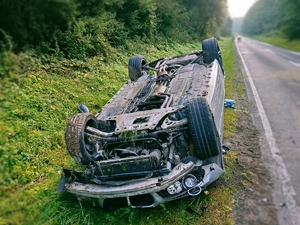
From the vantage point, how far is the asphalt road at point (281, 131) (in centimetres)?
322

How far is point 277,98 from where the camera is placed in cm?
694

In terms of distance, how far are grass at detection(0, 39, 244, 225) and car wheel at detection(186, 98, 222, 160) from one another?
530mm

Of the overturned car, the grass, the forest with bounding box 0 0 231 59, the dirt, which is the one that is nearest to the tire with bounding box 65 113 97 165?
the overturned car

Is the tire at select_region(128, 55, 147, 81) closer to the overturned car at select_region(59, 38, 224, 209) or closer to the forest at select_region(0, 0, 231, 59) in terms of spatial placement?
the forest at select_region(0, 0, 231, 59)

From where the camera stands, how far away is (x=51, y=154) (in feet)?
15.6

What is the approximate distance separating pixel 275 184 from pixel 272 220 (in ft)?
2.22

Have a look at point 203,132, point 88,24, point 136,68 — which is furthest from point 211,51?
point 88,24

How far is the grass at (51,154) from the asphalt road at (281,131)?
51 cm

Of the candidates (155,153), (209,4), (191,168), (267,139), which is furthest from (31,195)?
(209,4)

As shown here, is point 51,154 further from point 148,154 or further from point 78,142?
point 148,154

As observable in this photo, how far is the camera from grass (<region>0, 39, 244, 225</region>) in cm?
317

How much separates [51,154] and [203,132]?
2.67 m

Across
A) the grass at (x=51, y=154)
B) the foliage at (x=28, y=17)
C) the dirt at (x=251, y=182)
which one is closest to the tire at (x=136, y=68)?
the grass at (x=51, y=154)

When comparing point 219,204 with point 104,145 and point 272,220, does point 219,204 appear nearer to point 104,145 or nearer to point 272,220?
point 272,220
